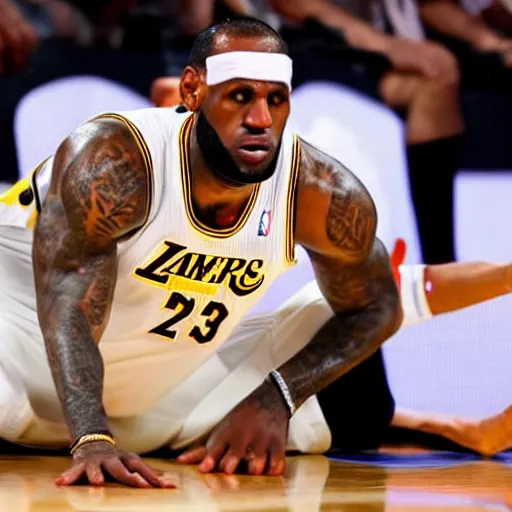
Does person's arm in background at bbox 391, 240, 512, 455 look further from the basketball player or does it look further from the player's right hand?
the player's right hand

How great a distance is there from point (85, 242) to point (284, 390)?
2.07 feet

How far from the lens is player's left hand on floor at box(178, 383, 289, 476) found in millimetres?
2812

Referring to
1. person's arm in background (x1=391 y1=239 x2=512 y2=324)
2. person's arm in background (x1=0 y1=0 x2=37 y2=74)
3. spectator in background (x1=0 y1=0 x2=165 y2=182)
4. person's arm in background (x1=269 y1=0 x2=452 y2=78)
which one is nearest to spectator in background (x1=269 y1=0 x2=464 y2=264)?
person's arm in background (x1=269 y1=0 x2=452 y2=78)

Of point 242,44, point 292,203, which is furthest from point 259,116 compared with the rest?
point 292,203

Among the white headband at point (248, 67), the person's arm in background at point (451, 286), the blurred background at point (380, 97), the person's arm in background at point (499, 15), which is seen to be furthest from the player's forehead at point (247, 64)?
the person's arm in background at point (499, 15)

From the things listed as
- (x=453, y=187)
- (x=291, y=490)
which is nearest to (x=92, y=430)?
(x=291, y=490)

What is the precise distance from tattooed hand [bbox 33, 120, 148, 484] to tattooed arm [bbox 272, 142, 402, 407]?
0.42 meters

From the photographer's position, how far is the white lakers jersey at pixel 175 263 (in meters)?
2.81

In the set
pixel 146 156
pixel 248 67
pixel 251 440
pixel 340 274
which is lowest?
pixel 251 440

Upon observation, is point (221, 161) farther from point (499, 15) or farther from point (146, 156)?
point (499, 15)

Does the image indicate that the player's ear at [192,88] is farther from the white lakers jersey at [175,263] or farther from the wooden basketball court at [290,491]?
the wooden basketball court at [290,491]

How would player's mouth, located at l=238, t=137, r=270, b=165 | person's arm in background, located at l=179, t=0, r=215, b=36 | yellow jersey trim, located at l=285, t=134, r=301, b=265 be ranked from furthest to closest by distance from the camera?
person's arm in background, located at l=179, t=0, r=215, b=36 < yellow jersey trim, located at l=285, t=134, r=301, b=265 < player's mouth, located at l=238, t=137, r=270, b=165

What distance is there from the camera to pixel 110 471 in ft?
7.89

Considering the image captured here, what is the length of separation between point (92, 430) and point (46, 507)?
409 mm
